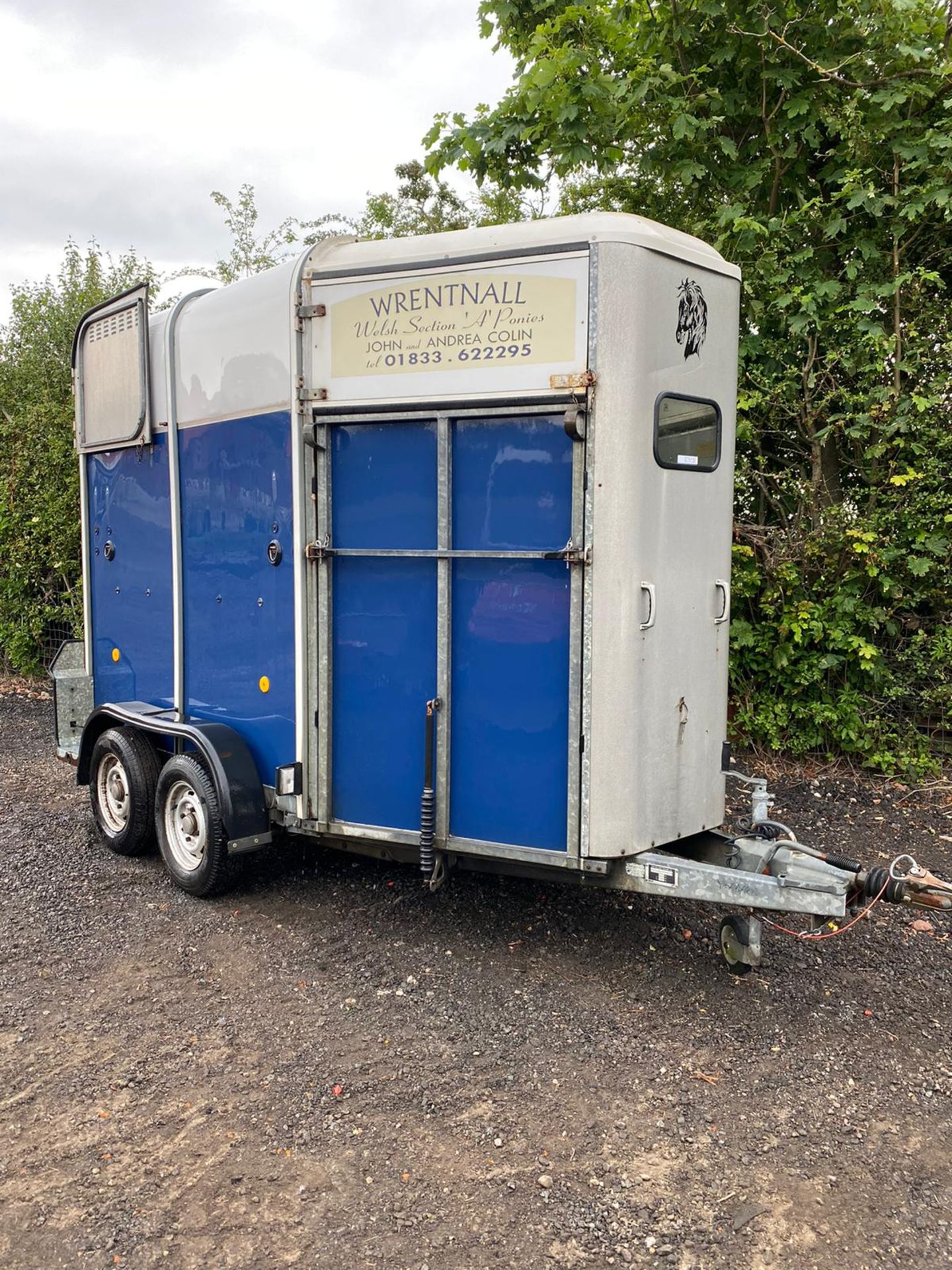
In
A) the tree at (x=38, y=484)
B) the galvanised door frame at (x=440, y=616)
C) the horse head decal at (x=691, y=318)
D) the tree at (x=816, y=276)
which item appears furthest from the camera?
the tree at (x=38, y=484)

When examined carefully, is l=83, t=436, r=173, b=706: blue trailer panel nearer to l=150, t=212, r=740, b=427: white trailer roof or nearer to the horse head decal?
l=150, t=212, r=740, b=427: white trailer roof

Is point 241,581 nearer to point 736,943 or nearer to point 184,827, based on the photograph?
point 184,827

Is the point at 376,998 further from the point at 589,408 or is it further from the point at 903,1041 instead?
the point at 589,408

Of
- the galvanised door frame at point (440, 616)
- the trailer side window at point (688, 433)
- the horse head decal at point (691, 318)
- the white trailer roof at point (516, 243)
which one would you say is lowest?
the galvanised door frame at point (440, 616)

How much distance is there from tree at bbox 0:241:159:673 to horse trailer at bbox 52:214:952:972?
634 cm

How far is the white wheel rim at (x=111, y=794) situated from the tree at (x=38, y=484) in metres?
5.69

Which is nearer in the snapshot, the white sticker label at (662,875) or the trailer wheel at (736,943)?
the white sticker label at (662,875)

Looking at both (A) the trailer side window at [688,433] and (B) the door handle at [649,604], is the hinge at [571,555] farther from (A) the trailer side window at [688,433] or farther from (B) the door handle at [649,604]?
(A) the trailer side window at [688,433]

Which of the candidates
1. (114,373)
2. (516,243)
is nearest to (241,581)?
(114,373)

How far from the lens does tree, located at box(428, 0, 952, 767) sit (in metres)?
6.75

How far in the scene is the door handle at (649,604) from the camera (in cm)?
420

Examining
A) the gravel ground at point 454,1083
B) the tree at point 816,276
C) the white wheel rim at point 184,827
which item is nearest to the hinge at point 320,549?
the white wheel rim at point 184,827

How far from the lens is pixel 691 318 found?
14.2 ft

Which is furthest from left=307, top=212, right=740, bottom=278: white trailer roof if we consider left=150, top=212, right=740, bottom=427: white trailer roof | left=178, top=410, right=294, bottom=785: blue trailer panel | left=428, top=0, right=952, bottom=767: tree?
left=428, top=0, right=952, bottom=767: tree
